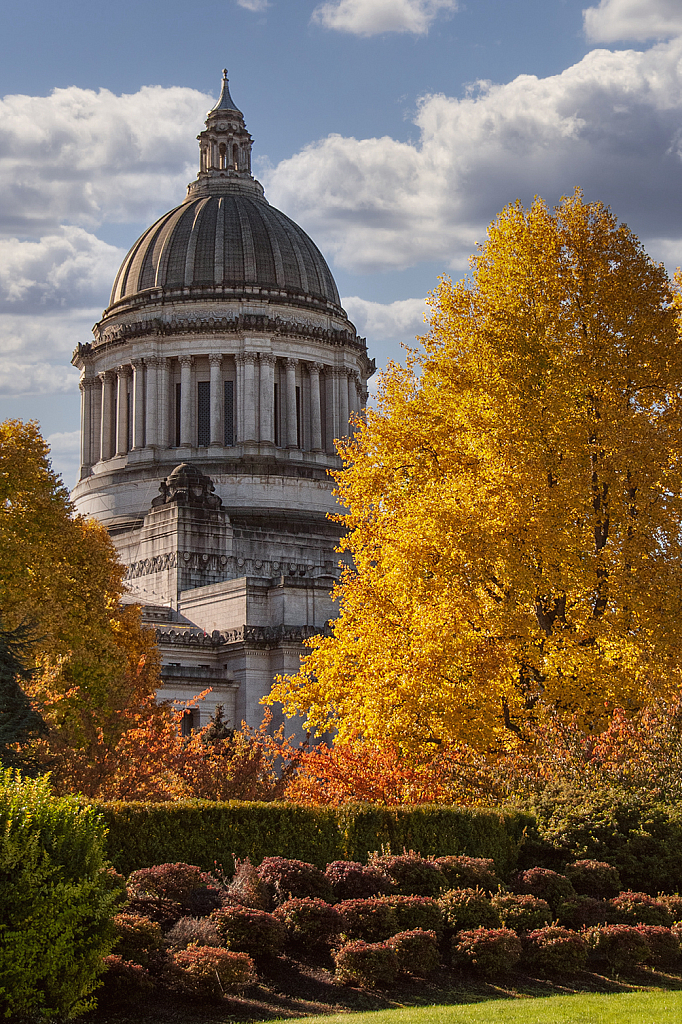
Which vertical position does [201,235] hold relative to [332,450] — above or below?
above

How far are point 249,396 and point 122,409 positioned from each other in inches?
343

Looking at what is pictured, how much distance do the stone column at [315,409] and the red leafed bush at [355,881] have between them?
5885cm

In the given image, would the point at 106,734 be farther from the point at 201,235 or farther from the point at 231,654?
the point at 201,235

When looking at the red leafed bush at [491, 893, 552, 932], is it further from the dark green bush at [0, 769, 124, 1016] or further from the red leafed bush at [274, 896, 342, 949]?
the dark green bush at [0, 769, 124, 1016]

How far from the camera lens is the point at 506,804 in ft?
66.5

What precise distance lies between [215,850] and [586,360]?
1182 centimetres

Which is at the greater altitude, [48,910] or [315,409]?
[315,409]

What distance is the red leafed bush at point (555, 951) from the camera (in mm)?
15844

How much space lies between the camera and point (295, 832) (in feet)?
57.8

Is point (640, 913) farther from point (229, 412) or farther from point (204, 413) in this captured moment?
point (204, 413)

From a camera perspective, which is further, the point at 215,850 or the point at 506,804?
the point at 506,804

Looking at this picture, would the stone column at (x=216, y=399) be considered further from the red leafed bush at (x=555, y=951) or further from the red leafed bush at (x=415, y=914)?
the red leafed bush at (x=555, y=951)

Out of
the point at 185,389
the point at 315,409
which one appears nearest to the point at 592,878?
the point at 185,389

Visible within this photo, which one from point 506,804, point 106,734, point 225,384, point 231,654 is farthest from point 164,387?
point 506,804
